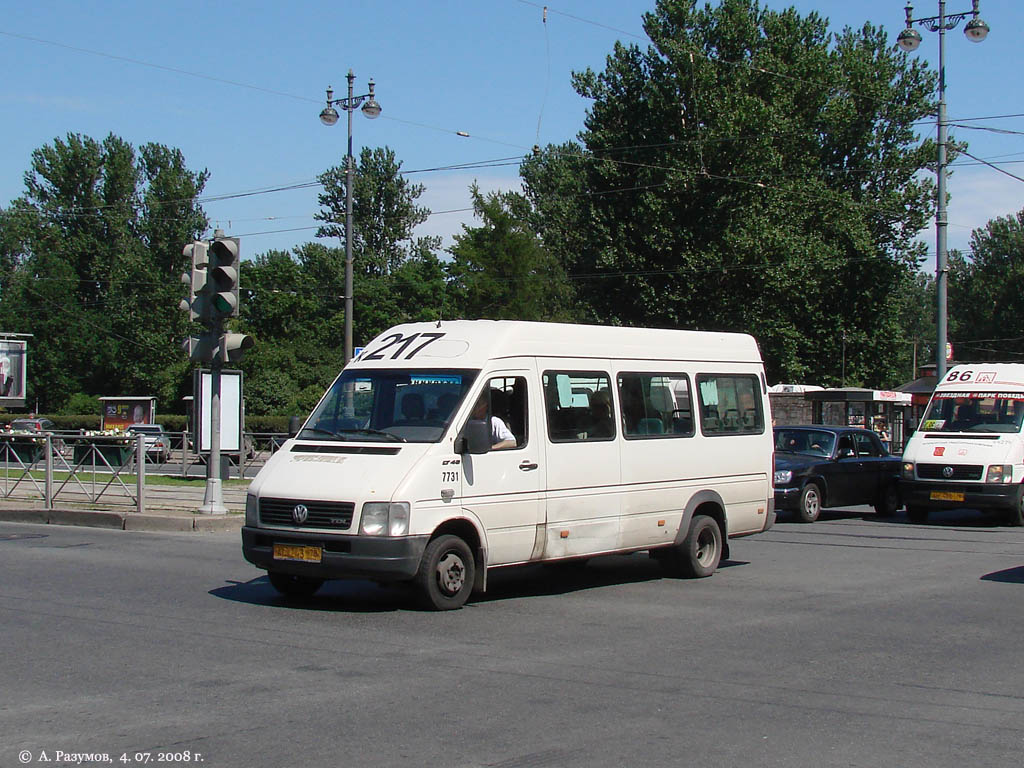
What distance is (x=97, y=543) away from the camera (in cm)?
1505

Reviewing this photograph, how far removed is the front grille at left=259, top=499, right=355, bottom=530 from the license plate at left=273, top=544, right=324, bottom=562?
190mm

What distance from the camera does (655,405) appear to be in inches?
485

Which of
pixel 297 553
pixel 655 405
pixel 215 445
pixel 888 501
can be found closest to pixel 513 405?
pixel 655 405

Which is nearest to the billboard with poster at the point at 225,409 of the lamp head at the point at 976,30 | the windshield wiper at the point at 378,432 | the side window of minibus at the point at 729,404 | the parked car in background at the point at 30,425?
the side window of minibus at the point at 729,404

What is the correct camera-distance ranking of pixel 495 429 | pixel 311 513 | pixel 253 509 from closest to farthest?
pixel 311 513 < pixel 253 509 < pixel 495 429

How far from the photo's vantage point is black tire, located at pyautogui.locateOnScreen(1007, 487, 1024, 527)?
64.1ft

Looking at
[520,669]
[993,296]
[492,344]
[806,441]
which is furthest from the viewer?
[993,296]

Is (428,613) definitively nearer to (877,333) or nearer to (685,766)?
(685,766)

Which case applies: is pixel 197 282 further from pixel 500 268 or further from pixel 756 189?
pixel 500 268

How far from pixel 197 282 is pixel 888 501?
43.7 feet

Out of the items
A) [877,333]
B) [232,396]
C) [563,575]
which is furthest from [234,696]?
[877,333]

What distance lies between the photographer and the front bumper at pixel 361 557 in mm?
9406

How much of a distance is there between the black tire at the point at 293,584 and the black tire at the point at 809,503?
1141cm

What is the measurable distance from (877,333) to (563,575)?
42.0 m
